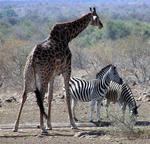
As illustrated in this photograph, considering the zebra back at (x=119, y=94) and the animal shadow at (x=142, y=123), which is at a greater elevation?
the zebra back at (x=119, y=94)

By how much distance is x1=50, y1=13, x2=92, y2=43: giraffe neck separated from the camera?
13.8m

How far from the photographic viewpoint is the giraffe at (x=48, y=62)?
13125mm

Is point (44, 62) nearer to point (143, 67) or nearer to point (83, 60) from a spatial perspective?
point (143, 67)

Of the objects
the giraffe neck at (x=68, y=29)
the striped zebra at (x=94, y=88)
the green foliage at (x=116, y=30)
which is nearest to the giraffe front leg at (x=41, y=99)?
the giraffe neck at (x=68, y=29)

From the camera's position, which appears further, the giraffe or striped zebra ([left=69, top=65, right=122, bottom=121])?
striped zebra ([left=69, top=65, right=122, bottom=121])

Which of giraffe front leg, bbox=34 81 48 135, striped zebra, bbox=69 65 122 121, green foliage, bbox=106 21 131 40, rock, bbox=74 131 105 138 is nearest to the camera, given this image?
rock, bbox=74 131 105 138

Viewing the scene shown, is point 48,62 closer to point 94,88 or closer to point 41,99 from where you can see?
point 41,99

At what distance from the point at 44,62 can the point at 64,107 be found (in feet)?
19.1

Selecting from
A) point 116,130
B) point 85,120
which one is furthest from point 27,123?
point 116,130

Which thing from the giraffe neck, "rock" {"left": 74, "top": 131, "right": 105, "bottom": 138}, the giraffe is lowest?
"rock" {"left": 74, "top": 131, "right": 105, "bottom": 138}

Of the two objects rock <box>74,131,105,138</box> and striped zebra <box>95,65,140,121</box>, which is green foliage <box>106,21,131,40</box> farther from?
rock <box>74,131,105,138</box>

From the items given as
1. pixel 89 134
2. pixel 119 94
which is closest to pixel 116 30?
pixel 119 94

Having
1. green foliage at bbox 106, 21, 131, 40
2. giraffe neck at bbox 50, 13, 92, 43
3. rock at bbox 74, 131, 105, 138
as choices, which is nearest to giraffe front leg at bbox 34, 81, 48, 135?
rock at bbox 74, 131, 105, 138

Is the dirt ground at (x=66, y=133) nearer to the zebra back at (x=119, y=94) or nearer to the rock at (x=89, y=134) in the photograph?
the rock at (x=89, y=134)
